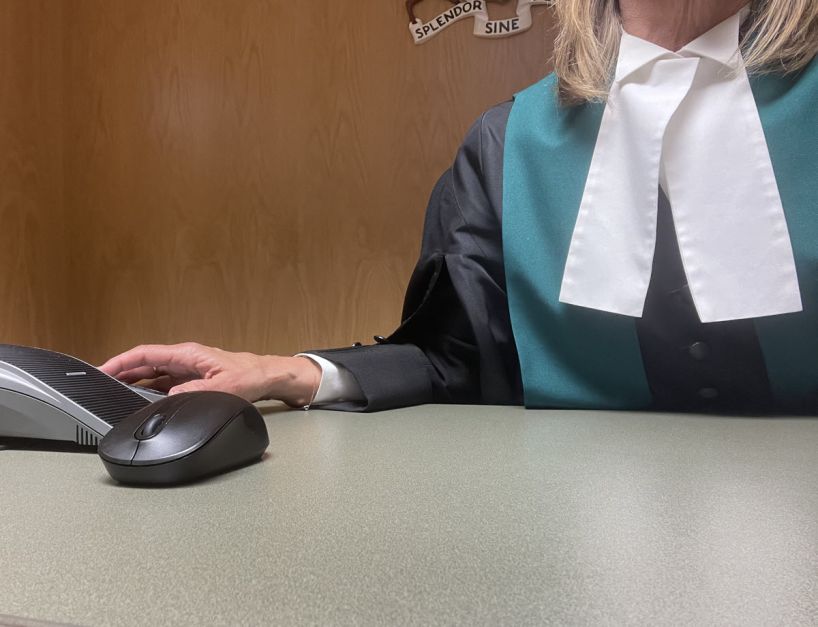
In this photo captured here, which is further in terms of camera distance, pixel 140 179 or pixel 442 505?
pixel 140 179

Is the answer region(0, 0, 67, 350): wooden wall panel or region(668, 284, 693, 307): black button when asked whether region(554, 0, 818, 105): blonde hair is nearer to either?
region(668, 284, 693, 307): black button

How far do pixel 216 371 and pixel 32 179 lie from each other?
1.97 metres

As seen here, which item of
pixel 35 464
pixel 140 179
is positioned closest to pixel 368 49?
pixel 140 179

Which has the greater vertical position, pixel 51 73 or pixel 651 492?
pixel 51 73

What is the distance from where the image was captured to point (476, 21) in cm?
190

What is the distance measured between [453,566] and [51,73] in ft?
8.47

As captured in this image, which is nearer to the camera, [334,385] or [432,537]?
[432,537]

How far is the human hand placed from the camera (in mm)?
700

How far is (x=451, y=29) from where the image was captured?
1.93 meters

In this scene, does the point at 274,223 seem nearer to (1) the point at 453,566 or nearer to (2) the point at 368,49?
(2) the point at 368,49

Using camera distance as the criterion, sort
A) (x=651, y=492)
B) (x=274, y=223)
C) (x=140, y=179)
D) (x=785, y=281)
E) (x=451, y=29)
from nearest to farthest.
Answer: (x=651, y=492)
(x=785, y=281)
(x=451, y=29)
(x=274, y=223)
(x=140, y=179)

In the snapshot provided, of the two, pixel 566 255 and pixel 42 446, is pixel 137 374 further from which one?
pixel 566 255

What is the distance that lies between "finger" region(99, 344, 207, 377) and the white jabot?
0.39 m

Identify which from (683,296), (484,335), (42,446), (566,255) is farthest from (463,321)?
(42,446)
